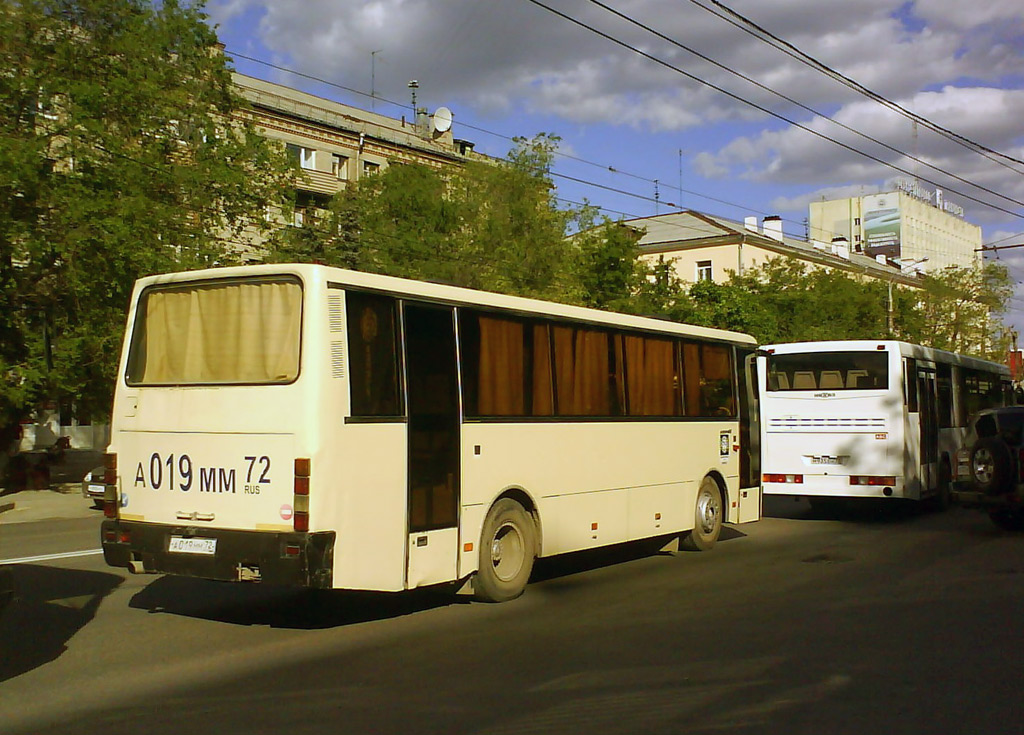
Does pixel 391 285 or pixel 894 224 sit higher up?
pixel 894 224

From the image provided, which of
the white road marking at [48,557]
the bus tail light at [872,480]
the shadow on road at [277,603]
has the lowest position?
the shadow on road at [277,603]

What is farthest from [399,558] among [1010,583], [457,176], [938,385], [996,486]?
[457,176]

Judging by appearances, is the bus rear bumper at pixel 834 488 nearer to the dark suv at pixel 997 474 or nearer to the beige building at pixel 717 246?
the dark suv at pixel 997 474

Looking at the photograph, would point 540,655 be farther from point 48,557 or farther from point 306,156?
point 306,156

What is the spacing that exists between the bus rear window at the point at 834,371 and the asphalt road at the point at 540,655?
21.9 feet

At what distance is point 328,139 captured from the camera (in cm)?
5772

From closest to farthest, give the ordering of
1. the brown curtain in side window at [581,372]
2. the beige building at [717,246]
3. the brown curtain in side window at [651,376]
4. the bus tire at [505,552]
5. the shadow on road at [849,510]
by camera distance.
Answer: the bus tire at [505,552] → the brown curtain in side window at [581,372] → the brown curtain in side window at [651,376] → the shadow on road at [849,510] → the beige building at [717,246]

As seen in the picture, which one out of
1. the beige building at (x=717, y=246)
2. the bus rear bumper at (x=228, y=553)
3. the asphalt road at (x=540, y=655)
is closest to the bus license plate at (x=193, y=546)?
the bus rear bumper at (x=228, y=553)

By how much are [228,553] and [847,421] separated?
13.6 meters

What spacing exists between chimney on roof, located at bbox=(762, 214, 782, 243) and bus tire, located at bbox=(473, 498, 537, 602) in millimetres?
70449

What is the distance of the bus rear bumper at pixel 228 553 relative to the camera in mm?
8008

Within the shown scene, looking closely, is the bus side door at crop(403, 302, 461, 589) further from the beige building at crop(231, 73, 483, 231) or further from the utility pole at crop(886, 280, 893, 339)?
the utility pole at crop(886, 280, 893, 339)

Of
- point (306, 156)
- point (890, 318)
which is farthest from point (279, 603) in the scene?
point (890, 318)

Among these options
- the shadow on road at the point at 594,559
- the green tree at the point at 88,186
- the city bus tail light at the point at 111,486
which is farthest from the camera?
the green tree at the point at 88,186
